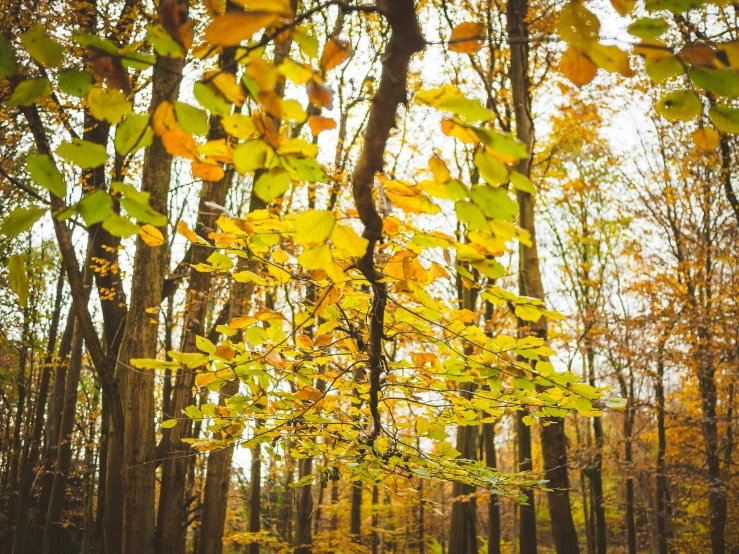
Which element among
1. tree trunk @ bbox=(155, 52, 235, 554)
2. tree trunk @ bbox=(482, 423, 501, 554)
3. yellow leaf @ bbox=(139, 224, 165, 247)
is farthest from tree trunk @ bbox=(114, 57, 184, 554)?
tree trunk @ bbox=(482, 423, 501, 554)

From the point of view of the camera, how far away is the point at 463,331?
136 centimetres

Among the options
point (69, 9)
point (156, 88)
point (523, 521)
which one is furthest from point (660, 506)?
point (69, 9)

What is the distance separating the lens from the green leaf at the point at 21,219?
70cm

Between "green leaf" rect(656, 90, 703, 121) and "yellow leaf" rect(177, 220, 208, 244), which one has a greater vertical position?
"green leaf" rect(656, 90, 703, 121)

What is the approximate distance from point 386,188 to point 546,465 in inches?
154

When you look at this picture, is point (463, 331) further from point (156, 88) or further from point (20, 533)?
A: point (20, 533)

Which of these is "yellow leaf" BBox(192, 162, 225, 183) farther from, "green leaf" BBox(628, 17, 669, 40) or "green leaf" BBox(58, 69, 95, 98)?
"green leaf" BBox(628, 17, 669, 40)

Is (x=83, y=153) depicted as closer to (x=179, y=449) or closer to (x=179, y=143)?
(x=179, y=143)

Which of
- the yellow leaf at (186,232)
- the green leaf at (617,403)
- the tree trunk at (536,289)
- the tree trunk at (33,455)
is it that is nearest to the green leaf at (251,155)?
the yellow leaf at (186,232)

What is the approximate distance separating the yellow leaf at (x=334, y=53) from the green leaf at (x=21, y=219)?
502 mm

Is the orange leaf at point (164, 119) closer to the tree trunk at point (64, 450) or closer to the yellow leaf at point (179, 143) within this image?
the yellow leaf at point (179, 143)

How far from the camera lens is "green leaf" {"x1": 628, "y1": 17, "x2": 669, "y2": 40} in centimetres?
70

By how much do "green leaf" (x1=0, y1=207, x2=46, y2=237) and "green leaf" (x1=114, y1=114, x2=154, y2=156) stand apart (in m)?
0.16

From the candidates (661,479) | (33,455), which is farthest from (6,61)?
(661,479)
